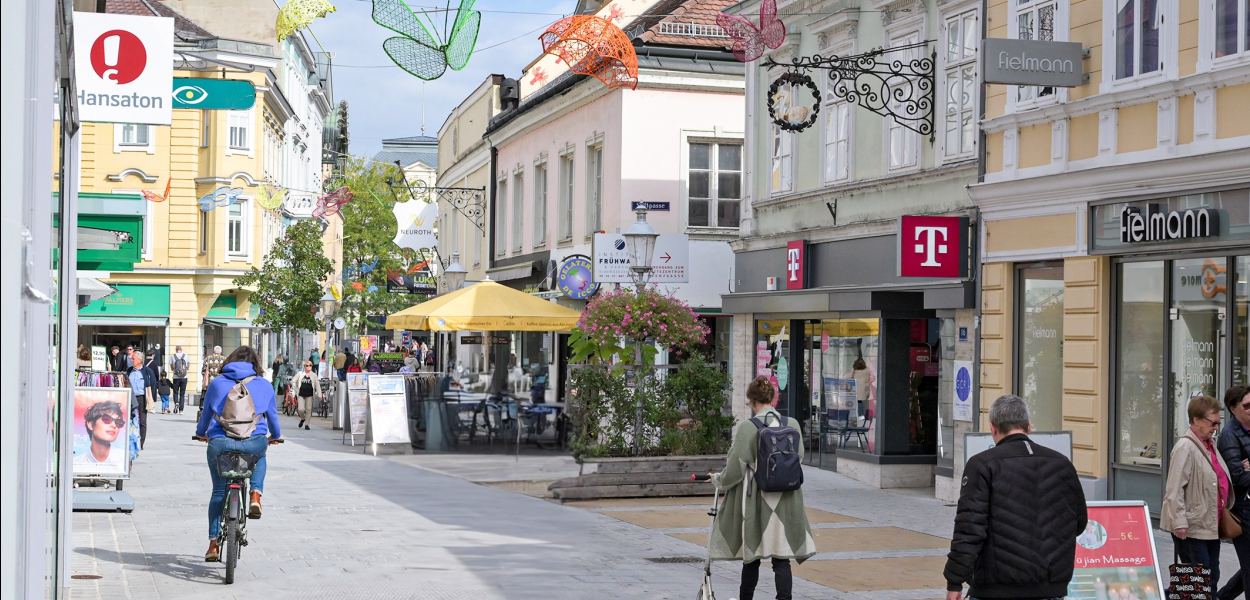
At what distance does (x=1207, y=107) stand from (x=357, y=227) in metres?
58.2

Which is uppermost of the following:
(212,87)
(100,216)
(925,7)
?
(925,7)

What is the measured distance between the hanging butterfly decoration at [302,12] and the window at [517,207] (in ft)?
82.8

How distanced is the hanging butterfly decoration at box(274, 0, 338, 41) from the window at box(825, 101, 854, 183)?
9165 mm

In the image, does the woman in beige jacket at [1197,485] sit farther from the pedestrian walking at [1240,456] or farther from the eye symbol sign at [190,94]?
the eye symbol sign at [190,94]

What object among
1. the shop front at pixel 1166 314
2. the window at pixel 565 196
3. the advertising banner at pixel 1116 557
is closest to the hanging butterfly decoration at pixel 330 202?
the window at pixel 565 196

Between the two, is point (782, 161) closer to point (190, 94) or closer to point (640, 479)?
point (640, 479)

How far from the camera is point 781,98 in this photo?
63.1 ft

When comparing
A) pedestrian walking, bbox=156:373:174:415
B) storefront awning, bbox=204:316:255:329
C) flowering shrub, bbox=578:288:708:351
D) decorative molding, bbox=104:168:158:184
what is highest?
decorative molding, bbox=104:168:158:184

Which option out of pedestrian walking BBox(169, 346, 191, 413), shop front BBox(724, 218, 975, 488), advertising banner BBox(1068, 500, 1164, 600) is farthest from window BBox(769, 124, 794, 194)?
pedestrian walking BBox(169, 346, 191, 413)

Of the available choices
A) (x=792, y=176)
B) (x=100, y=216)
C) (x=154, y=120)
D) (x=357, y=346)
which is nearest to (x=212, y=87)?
(x=100, y=216)

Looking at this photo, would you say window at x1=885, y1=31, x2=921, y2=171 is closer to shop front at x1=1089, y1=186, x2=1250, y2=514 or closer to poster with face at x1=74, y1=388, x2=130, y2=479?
shop front at x1=1089, y1=186, x2=1250, y2=514

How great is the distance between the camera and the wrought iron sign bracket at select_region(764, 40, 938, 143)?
18.6 meters

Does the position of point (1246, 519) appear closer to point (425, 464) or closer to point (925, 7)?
point (925, 7)

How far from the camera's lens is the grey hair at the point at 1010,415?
6.66 metres
